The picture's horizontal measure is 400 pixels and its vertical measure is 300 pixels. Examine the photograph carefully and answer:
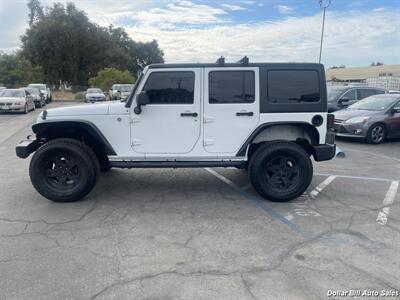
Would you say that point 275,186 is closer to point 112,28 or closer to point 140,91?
point 140,91

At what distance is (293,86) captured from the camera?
17.2ft

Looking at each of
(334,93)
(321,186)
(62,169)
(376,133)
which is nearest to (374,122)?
(376,133)

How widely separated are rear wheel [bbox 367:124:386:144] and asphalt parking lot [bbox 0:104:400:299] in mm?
4677

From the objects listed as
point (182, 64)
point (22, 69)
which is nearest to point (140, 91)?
point (182, 64)

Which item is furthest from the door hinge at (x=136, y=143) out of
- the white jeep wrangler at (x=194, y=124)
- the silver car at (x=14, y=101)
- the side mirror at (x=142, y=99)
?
the silver car at (x=14, y=101)

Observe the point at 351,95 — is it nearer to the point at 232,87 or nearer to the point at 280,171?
the point at 280,171

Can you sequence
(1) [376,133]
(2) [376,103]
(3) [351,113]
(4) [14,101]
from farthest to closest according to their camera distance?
(4) [14,101] < (2) [376,103] < (3) [351,113] < (1) [376,133]

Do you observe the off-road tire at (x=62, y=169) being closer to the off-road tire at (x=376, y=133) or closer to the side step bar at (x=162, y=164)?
the side step bar at (x=162, y=164)

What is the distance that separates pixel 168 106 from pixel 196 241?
2039mm

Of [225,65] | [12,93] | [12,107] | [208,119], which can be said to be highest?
[225,65]

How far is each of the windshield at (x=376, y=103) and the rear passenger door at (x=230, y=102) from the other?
7.66 m

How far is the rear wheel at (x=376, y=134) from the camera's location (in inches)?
423

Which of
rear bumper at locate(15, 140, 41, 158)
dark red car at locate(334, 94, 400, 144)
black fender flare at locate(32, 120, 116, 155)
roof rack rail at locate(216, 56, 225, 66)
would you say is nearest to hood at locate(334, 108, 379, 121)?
dark red car at locate(334, 94, 400, 144)

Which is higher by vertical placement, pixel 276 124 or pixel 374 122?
pixel 276 124
